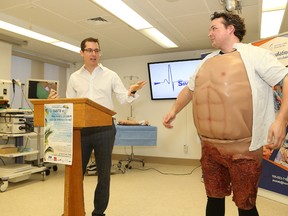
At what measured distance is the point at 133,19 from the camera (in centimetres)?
359

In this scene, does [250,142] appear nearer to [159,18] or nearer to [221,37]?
[221,37]

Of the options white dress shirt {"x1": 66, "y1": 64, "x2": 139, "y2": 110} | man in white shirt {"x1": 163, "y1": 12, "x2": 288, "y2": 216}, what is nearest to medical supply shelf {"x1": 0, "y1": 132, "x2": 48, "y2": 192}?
white dress shirt {"x1": 66, "y1": 64, "x2": 139, "y2": 110}

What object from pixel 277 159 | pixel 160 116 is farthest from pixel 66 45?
pixel 277 159

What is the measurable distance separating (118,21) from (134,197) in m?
2.41

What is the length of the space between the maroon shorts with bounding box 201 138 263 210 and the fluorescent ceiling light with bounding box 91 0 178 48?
2263 millimetres

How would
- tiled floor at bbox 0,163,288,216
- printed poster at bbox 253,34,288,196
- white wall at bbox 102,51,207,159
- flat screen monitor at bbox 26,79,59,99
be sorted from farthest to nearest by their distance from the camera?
white wall at bbox 102,51,207,159 < flat screen monitor at bbox 26,79,59,99 < printed poster at bbox 253,34,288,196 < tiled floor at bbox 0,163,288,216

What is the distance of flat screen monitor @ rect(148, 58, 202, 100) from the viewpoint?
5.18 m

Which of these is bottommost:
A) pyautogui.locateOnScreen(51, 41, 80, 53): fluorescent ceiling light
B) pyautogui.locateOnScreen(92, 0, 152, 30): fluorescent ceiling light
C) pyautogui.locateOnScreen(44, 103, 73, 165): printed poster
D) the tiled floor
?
the tiled floor

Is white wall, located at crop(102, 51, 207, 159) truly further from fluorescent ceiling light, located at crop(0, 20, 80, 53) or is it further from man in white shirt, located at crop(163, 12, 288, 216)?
man in white shirt, located at crop(163, 12, 288, 216)

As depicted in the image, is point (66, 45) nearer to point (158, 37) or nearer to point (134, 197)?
point (158, 37)

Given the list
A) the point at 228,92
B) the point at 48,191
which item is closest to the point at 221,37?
the point at 228,92

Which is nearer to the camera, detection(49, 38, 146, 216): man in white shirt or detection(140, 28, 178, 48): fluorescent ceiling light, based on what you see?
detection(49, 38, 146, 216): man in white shirt

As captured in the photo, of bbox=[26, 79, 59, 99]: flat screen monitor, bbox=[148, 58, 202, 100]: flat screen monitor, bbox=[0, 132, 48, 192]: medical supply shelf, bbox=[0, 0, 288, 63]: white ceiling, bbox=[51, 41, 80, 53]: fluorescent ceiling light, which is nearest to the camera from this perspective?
bbox=[0, 0, 288, 63]: white ceiling

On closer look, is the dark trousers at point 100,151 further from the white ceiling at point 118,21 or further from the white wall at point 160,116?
the white wall at point 160,116
